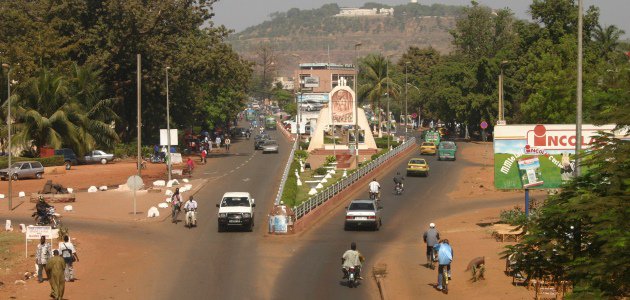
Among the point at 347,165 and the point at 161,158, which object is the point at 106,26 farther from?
the point at 347,165

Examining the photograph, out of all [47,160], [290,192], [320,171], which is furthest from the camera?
[320,171]

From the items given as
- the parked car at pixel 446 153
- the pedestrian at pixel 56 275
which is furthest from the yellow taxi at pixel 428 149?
the pedestrian at pixel 56 275

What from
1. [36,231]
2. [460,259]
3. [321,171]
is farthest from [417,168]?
[36,231]

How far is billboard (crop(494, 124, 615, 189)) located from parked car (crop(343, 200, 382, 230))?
5.82m

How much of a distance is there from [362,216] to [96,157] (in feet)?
138

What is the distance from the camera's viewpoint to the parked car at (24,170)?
6450cm

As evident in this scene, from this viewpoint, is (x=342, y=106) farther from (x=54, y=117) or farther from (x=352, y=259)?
(x=352, y=259)

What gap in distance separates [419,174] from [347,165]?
31.3ft

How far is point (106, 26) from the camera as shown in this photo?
3354 inches

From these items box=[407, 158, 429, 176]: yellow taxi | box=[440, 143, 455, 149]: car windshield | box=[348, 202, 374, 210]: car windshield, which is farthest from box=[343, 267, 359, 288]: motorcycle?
box=[440, 143, 455, 149]: car windshield

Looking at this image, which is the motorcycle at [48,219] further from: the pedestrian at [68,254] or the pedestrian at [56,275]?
the pedestrian at [56,275]

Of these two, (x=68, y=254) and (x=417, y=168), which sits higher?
(x=417, y=168)

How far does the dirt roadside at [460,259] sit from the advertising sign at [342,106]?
2424 centimetres

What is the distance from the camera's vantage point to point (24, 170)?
213ft
